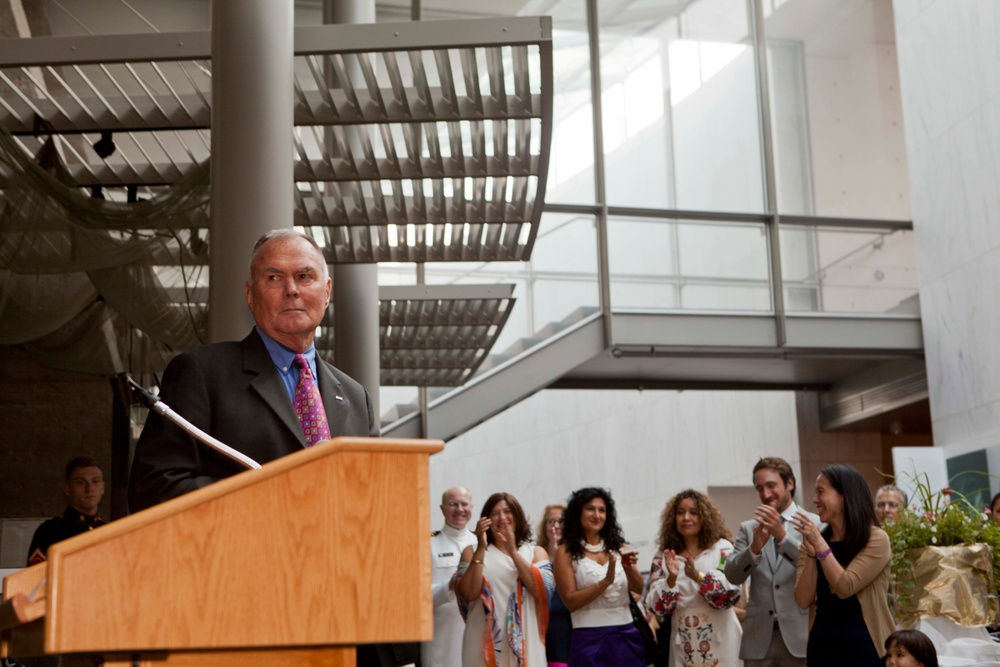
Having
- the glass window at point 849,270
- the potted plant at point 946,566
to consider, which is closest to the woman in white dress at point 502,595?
the potted plant at point 946,566

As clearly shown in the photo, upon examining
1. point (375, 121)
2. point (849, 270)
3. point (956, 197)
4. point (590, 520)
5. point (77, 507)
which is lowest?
point (590, 520)

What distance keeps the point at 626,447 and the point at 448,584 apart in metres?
7.15

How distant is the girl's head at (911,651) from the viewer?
422 cm

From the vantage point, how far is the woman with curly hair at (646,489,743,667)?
232 inches

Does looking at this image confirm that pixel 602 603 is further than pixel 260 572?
Yes

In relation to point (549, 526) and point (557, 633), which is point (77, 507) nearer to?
point (557, 633)

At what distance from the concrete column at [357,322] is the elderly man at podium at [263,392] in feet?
18.8

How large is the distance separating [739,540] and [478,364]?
432 cm

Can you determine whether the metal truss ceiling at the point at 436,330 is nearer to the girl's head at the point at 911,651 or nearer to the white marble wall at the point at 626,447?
the white marble wall at the point at 626,447

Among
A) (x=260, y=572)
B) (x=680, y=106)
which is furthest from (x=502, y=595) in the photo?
(x=680, y=106)

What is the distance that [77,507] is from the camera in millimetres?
5547

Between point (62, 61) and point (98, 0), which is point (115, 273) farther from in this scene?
point (98, 0)

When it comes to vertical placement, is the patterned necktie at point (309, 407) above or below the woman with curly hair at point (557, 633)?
above

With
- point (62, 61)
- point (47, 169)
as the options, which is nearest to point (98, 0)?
point (47, 169)
